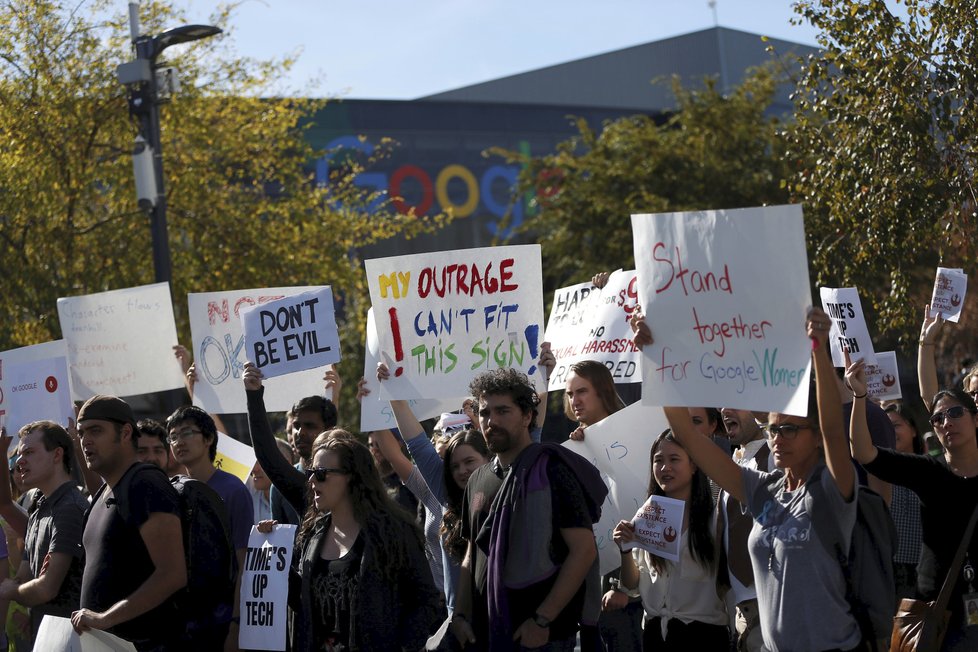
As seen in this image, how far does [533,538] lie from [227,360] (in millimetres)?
4047

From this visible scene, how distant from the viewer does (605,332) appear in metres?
8.27

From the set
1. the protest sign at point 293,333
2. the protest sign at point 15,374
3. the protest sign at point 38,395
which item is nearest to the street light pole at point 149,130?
the protest sign at point 15,374

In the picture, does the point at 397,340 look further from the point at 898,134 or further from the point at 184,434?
the point at 898,134

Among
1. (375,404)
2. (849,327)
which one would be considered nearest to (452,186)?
(375,404)

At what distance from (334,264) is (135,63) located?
5626 millimetres

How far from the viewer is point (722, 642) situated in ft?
18.7

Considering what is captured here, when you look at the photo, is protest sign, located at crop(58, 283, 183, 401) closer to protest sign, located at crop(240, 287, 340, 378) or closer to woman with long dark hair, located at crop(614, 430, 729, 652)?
protest sign, located at crop(240, 287, 340, 378)

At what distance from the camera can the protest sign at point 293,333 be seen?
725cm

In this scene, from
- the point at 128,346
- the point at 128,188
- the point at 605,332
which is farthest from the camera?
the point at 128,188

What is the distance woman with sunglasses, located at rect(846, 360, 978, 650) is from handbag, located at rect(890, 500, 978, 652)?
0.18ft

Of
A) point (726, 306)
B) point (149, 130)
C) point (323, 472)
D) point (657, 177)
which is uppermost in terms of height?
point (149, 130)

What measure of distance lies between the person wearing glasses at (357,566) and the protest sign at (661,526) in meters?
0.93

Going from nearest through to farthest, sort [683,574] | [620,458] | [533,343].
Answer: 1. [683,574]
2. [620,458]
3. [533,343]

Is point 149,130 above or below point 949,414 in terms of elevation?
above
